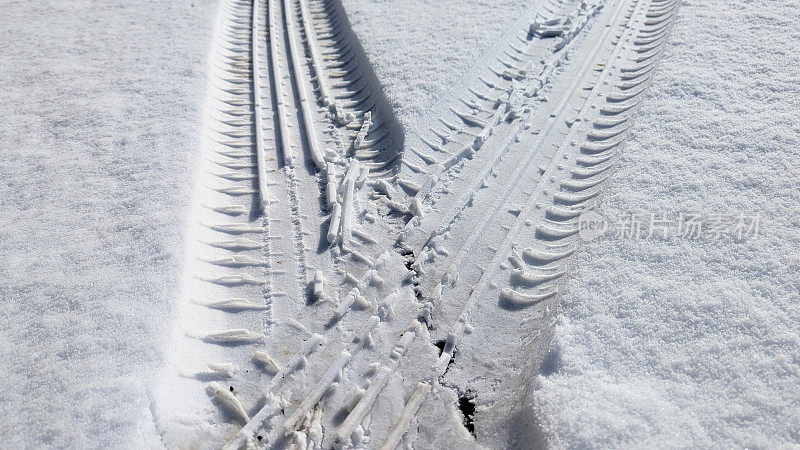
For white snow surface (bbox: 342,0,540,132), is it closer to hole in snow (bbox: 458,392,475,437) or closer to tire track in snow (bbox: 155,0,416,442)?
tire track in snow (bbox: 155,0,416,442)

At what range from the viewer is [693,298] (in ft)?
7.40

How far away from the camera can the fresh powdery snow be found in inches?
78.7

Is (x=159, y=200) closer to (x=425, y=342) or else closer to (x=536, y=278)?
(x=425, y=342)

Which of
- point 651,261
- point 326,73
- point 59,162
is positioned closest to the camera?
A: point 651,261

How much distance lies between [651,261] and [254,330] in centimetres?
177

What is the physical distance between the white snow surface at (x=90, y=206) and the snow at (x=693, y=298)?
1.60 m

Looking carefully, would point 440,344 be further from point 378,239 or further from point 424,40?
point 424,40

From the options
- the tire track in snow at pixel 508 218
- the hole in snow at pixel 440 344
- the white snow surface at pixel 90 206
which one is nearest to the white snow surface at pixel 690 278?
the tire track in snow at pixel 508 218

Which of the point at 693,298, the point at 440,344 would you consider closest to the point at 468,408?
the point at 440,344

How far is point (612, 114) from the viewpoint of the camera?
3.43 meters

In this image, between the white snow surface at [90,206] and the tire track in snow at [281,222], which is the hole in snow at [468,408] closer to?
the tire track in snow at [281,222]

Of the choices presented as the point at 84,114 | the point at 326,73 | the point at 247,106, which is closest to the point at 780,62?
the point at 326,73
